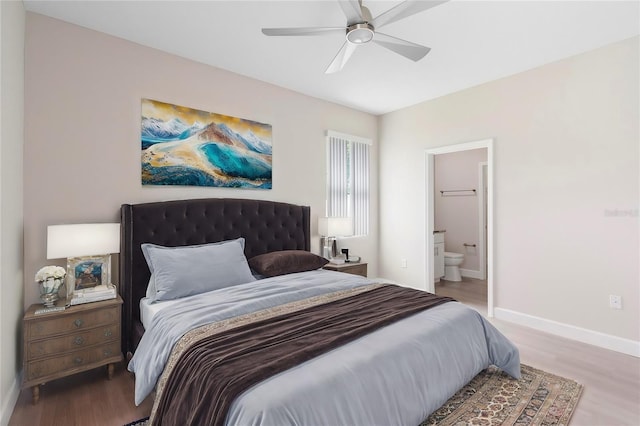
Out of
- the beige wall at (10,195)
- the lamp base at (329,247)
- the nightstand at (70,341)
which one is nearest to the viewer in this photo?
the beige wall at (10,195)

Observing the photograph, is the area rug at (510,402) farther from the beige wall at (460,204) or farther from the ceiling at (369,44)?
the beige wall at (460,204)

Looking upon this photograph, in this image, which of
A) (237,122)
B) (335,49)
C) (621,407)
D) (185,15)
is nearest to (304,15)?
(335,49)

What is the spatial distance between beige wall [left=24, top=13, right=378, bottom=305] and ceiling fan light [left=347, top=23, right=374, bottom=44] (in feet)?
5.68

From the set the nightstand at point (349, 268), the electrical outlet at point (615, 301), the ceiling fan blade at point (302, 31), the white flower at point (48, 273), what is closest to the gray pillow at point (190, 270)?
the white flower at point (48, 273)

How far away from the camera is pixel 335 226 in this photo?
4059mm

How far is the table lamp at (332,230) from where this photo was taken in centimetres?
405

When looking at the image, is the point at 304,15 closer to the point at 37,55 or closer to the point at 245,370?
the point at 37,55

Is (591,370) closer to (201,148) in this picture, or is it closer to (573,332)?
(573,332)

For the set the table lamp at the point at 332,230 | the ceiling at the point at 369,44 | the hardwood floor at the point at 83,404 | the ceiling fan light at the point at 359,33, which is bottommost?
the hardwood floor at the point at 83,404

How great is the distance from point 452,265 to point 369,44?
4120 mm

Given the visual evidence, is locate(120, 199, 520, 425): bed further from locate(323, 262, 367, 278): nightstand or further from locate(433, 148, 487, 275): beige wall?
locate(433, 148, 487, 275): beige wall

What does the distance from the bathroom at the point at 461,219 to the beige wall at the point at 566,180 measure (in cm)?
181

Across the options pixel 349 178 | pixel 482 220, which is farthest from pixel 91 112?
pixel 482 220

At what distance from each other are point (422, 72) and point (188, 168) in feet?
8.66
